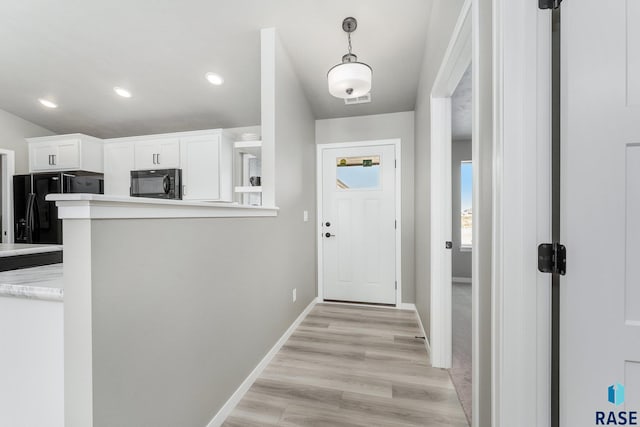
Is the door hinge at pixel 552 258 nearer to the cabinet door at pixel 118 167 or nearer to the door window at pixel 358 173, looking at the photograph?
the door window at pixel 358 173

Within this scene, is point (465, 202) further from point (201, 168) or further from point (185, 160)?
point (185, 160)

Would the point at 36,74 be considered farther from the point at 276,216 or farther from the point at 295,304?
the point at 295,304

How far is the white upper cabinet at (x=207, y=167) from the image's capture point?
3.50 meters

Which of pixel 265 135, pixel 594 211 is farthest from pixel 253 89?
pixel 594 211

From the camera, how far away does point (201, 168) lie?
3561mm

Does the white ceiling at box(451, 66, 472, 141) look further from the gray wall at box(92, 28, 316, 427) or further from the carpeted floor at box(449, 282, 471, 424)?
the carpeted floor at box(449, 282, 471, 424)

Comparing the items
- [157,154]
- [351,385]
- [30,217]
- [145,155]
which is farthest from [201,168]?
[351,385]

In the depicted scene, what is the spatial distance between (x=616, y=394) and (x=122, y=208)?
1.58 metres

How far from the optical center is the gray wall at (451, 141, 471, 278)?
15.3 ft

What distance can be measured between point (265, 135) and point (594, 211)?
6.86ft

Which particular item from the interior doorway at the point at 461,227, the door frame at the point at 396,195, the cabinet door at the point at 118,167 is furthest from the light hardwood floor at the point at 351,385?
the cabinet door at the point at 118,167

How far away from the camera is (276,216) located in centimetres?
230

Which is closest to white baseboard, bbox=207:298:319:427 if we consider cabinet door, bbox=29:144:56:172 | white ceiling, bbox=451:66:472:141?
white ceiling, bbox=451:66:472:141

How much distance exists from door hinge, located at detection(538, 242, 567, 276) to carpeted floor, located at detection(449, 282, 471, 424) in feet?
4.07
